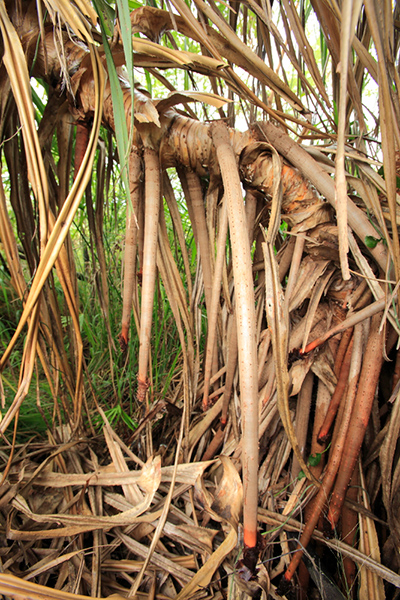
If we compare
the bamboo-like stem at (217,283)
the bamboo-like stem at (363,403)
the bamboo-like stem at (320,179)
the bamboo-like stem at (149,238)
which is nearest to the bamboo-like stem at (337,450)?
the bamboo-like stem at (363,403)

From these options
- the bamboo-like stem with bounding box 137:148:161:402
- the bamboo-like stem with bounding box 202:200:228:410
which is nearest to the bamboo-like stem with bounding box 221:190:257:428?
the bamboo-like stem with bounding box 202:200:228:410

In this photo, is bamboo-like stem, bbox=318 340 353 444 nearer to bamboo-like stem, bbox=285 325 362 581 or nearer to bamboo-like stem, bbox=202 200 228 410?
bamboo-like stem, bbox=285 325 362 581

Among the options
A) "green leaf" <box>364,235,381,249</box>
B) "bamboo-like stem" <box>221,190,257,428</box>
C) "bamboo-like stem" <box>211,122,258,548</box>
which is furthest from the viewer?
"bamboo-like stem" <box>221,190,257,428</box>

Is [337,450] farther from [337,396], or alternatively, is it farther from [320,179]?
[320,179]

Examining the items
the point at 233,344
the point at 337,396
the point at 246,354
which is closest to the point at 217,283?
the point at 233,344

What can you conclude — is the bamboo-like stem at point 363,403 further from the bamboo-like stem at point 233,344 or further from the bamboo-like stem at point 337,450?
the bamboo-like stem at point 233,344

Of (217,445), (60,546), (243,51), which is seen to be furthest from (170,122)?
(60,546)

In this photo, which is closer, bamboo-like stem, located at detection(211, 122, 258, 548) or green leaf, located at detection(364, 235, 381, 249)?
bamboo-like stem, located at detection(211, 122, 258, 548)

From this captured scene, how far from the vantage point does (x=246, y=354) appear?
0.51m

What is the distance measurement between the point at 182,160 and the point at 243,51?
0.22 meters

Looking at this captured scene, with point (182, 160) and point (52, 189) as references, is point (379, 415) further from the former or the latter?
point (52, 189)

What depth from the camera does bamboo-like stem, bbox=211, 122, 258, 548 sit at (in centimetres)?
51

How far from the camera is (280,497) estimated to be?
0.80 metres

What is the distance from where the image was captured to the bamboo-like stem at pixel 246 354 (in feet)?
1.69
